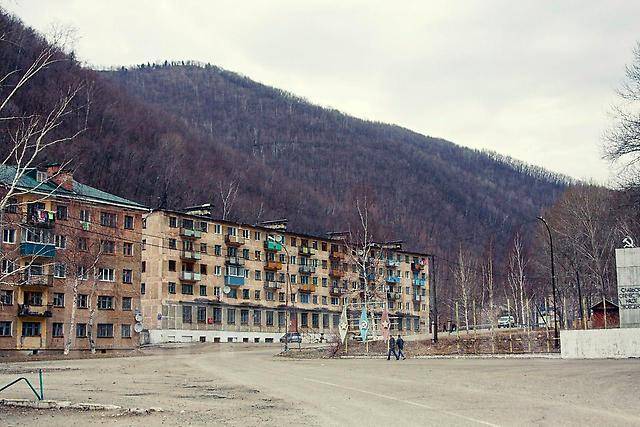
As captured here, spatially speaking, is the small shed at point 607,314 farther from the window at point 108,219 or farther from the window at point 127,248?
the window at point 108,219

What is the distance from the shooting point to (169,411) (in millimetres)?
19594

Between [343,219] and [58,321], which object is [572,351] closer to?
[58,321]

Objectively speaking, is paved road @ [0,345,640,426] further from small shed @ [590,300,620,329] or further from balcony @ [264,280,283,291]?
balcony @ [264,280,283,291]

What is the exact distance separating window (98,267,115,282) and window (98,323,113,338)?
4.31 m

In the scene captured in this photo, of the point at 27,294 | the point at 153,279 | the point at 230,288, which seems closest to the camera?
the point at 27,294

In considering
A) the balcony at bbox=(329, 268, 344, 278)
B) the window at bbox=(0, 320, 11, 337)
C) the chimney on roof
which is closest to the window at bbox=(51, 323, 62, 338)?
the window at bbox=(0, 320, 11, 337)

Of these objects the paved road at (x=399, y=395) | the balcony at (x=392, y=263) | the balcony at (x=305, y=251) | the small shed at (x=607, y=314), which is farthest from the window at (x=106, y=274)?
the balcony at (x=392, y=263)

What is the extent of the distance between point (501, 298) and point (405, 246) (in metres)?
45.3

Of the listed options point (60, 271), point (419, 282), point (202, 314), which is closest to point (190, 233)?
point (202, 314)

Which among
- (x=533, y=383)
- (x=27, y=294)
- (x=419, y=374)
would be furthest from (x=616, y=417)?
(x=27, y=294)

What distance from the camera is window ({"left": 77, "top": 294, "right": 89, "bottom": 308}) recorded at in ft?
239

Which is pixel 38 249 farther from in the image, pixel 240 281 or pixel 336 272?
pixel 336 272

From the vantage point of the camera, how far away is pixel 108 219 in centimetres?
7569

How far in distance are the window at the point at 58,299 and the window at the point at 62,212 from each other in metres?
7.07
